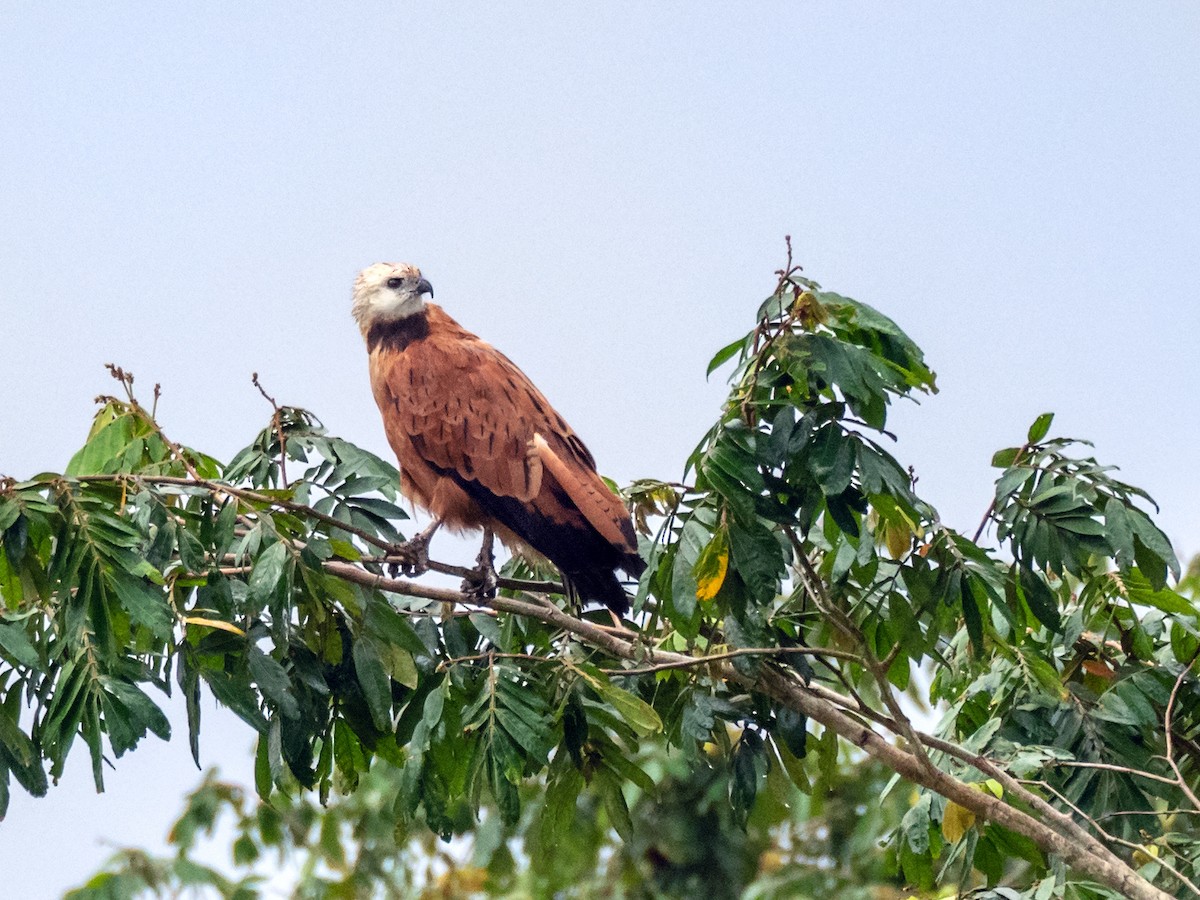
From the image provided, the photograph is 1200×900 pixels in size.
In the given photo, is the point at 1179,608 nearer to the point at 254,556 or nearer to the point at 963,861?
the point at 963,861

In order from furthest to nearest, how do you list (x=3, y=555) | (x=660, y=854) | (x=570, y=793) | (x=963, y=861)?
(x=660, y=854) → (x=963, y=861) → (x=570, y=793) → (x=3, y=555)

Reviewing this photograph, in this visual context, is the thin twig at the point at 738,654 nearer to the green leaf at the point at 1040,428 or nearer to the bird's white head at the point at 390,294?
the green leaf at the point at 1040,428

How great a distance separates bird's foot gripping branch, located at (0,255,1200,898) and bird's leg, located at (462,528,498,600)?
115mm

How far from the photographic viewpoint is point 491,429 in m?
4.96

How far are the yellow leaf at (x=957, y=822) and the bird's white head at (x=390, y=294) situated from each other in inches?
119

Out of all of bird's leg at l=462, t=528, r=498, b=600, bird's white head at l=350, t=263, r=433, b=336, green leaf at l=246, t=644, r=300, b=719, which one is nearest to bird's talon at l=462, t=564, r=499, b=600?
bird's leg at l=462, t=528, r=498, b=600

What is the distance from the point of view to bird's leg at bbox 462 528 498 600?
4445 mm

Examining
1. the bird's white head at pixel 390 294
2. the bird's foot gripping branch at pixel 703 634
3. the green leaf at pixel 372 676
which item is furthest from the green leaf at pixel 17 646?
the bird's white head at pixel 390 294

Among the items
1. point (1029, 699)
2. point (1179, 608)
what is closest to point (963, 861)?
point (1029, 699)

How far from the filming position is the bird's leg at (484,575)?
4445 millimetres

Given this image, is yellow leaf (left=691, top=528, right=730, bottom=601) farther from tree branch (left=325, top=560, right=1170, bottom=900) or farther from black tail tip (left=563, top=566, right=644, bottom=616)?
black tail tip (left=563, top=566, right=644, bottom=616)

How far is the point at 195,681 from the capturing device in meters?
3.30

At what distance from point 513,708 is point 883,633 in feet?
3.64

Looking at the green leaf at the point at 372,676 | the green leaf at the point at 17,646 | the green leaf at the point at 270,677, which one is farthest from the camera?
the green leaf at the point at 372,676
